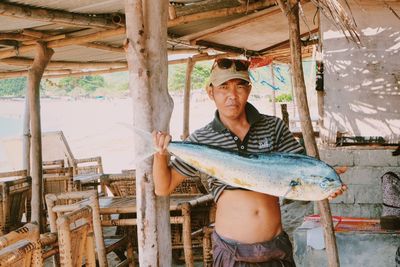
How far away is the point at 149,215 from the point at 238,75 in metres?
1.03

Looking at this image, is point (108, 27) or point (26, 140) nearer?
point (108, 27)

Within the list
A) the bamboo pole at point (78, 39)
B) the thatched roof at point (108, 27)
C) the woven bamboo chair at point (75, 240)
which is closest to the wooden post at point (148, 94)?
the woven bamboo chair at point (75, 240)

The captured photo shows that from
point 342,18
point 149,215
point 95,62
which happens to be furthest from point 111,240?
point 95,62

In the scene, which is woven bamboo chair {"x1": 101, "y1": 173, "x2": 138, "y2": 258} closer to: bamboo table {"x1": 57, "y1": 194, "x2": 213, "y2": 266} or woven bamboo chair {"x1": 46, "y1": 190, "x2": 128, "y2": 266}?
bamboo table {"x1": 57, "y1": 194, "x2": 213, "y2": 266}

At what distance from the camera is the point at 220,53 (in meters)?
10.0

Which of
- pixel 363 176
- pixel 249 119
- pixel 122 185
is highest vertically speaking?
pixel 249 119

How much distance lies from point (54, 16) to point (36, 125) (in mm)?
1934

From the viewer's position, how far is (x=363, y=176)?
5016mm

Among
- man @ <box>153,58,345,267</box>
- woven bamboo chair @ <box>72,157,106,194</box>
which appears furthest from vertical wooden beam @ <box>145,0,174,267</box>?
woven bamboo chair @ <box>72,157,106,194</box>

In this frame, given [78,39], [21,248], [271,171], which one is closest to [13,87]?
[78,39]

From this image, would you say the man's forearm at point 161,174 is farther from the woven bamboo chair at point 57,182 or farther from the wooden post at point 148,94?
the woven bamboo chair at point 57,182

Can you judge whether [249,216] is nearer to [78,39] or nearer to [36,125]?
[78,39]

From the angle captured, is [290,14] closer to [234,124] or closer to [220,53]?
[234,124]

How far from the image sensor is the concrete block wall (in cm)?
495
